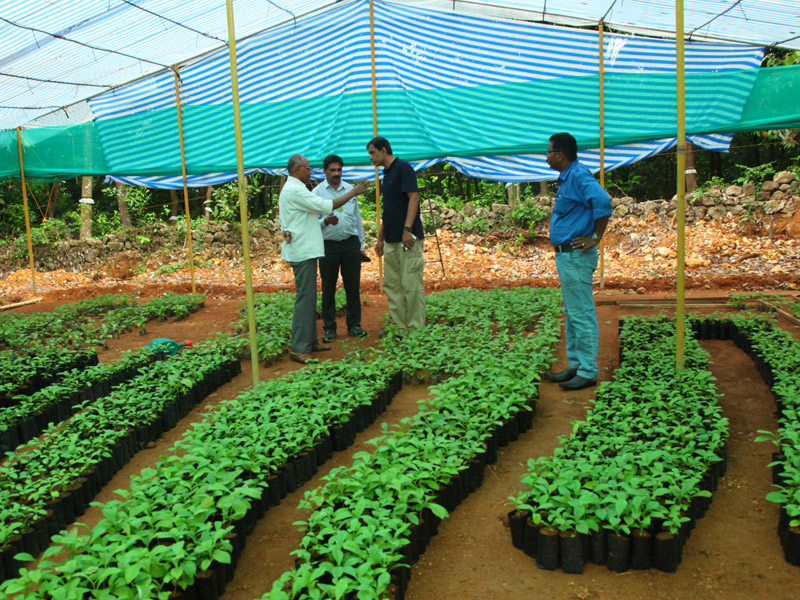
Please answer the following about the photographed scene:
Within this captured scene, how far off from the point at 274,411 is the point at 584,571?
224cm

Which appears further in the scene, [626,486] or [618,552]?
[626,486]

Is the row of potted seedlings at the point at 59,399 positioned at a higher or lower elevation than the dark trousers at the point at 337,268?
lower

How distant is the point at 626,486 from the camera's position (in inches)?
109

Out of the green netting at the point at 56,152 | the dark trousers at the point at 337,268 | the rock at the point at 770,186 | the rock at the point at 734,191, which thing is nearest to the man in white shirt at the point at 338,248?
the dark trousers at the point at 337,268

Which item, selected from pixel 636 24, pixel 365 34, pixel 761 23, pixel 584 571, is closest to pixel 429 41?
pixel 365 34

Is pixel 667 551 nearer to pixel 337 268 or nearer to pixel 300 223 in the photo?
pixel 300 223

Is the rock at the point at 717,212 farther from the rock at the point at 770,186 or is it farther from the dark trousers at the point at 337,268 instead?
the dark trousers at the point at 337,268

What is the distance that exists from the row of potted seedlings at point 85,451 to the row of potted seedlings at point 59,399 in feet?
0.53

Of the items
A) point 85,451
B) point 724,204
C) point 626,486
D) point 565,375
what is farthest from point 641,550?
point 724,204

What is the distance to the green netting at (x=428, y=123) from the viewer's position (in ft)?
25.2

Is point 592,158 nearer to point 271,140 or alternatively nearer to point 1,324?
point 271,140

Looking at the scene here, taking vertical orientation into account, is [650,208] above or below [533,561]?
above

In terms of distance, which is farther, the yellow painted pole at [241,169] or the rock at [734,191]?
the rock at [734,191]

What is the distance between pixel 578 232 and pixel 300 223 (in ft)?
8.13
